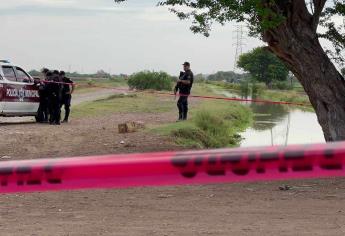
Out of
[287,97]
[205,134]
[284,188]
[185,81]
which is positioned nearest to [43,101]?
[185,81]

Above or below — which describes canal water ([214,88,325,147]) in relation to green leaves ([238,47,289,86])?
below

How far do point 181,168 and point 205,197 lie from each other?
471 centimetres

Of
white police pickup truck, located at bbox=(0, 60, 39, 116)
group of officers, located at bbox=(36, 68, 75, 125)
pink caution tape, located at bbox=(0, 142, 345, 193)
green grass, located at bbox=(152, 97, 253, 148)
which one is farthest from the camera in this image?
group of officers, located at bbox=(36, 68, 75, 125)

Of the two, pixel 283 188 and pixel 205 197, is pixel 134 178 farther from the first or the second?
pixel 283 188

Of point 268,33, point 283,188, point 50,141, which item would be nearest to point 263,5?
point 268,33

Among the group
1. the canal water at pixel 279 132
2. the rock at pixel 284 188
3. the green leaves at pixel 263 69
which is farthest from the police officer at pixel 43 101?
the green leaves at pixel 263 69

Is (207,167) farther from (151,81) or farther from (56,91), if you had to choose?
(151,81)

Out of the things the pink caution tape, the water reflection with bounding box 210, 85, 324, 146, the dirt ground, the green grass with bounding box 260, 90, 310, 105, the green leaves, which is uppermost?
the green leaves

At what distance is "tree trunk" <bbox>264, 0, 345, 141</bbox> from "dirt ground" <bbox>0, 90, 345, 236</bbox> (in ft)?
4.86

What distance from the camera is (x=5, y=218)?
582cm

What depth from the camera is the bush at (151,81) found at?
54.7 meters

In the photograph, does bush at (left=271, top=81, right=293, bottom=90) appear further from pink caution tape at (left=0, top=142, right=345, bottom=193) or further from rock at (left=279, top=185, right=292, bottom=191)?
pink caution tape at (left=0, top=142, right=345, bottom=193)

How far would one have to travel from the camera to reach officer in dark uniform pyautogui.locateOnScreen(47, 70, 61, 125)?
1619 cm

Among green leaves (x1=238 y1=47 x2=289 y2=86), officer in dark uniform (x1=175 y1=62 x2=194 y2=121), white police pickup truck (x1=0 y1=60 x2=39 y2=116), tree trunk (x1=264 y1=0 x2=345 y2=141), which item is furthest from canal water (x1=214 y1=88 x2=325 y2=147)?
green leaves (x1=238 y1=47 x2=289 y2=86)
